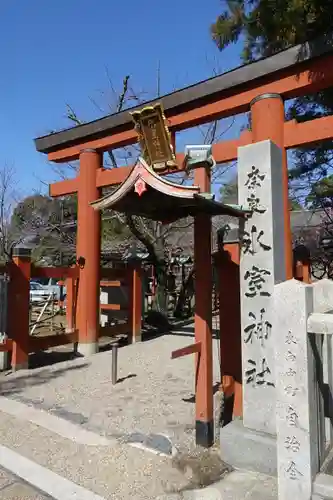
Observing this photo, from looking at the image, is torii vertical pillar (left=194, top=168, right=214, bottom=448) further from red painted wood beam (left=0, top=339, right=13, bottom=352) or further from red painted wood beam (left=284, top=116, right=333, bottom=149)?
red painted wood beam (left=0, top=339, right=13, bottom=352)

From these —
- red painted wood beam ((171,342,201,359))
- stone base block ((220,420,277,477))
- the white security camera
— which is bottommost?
stone base block ((220,420,277,477))

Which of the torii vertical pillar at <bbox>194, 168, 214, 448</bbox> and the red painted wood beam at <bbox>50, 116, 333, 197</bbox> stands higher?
the red painted wood beam at <bbox>50, 116, 333, 197</bbox>

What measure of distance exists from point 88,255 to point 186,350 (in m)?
5.45

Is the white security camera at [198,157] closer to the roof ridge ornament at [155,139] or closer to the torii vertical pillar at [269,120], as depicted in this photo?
the roof ridge ornament at [155,139]

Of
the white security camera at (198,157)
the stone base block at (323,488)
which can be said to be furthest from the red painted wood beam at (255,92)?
the stone base block at (323,488)

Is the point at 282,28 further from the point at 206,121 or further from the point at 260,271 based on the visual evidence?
the point at 260,271

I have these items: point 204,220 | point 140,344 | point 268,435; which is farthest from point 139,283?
point 268,435

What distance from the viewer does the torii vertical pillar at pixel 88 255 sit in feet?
28.3

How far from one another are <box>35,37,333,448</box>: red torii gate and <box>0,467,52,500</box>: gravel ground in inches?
63.7

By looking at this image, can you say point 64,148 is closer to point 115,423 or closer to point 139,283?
point 139,283

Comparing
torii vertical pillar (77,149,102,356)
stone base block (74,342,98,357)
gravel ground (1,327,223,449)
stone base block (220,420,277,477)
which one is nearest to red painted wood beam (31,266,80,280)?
torii vertical pillar (77,149,102,356)

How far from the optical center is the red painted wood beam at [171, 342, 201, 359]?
12.0 feet

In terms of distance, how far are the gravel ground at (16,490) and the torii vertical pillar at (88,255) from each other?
510 centimetres

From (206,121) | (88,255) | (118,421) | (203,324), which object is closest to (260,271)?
(203,324)
